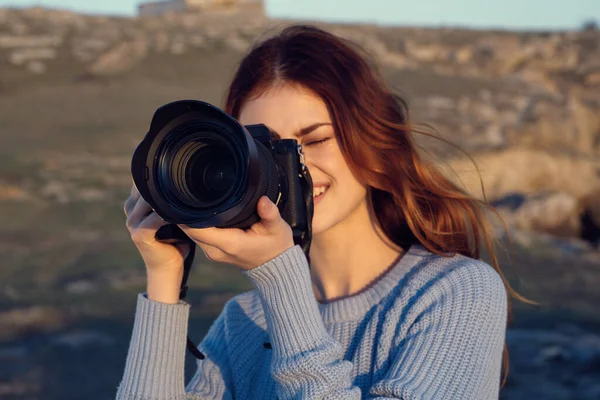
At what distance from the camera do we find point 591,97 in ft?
52.6

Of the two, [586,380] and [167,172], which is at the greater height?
[167,172]

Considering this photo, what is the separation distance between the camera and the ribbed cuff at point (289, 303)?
1477 millimetres

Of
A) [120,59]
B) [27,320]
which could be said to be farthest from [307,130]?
[120,59]

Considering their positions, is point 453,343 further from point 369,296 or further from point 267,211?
point 267,211

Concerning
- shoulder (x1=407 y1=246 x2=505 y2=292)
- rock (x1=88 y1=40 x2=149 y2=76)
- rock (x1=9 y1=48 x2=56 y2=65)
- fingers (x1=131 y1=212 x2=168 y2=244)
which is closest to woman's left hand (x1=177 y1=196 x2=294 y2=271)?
fingers (x1=131 y1=212 x2=168 y2=244)

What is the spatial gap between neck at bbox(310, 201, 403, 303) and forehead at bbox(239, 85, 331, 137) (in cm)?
30

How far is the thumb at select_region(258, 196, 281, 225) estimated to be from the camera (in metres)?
1.42

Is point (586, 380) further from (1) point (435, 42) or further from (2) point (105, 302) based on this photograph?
(1) point (435, 42)

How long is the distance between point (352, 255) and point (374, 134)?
321 millimetres

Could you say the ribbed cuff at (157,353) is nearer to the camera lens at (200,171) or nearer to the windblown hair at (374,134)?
the camera lens at (200,171)

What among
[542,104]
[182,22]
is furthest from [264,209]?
[182,22]

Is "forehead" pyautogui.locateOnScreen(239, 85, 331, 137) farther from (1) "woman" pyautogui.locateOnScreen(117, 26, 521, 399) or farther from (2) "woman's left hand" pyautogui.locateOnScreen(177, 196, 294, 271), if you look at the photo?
(2) "woman's left hand" pyautogui.locateOnScreen(177, 196, 294, 271)

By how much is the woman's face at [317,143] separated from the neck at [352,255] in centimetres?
12

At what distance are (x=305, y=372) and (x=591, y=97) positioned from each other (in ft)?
52.8
